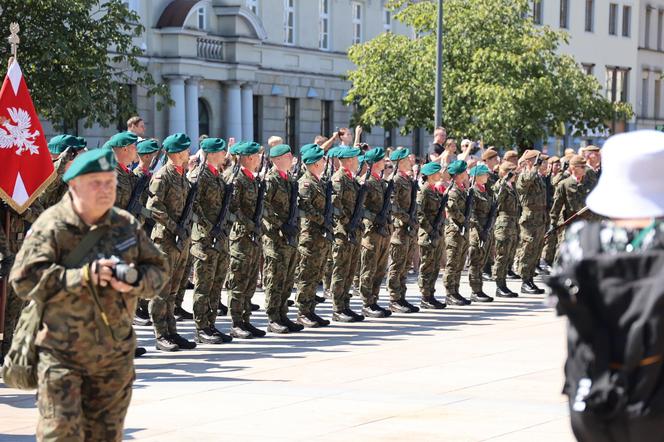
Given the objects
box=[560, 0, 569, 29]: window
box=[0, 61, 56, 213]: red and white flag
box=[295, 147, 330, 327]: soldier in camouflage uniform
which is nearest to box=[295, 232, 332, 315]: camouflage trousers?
box=[295, 147, 330, 327]: soldier in camouflage uniform

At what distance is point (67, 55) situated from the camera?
2112 cm

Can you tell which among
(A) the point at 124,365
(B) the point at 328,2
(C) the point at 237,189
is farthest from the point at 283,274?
(B) the point at 328,2

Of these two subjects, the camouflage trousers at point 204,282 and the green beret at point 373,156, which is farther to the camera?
the green beret at point 373,156

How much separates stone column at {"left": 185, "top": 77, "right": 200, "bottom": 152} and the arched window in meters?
1.41

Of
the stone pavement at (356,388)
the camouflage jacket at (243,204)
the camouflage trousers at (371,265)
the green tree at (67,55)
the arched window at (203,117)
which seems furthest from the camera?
the arched window at (203,117)

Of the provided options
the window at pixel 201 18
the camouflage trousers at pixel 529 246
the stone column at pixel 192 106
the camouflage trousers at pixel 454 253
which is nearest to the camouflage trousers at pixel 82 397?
the camouflage trousers at pixel 454 253

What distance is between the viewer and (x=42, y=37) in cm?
2153

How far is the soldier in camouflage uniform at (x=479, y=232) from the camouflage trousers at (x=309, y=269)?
140 inches

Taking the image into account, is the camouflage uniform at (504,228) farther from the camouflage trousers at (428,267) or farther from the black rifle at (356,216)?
the black rifle at (356,216)

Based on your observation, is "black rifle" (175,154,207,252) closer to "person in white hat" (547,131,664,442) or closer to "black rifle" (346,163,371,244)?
"black rifle" (346,163,371,244)

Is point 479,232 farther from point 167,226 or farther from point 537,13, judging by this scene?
point 537,13

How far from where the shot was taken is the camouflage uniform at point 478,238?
1828 cm

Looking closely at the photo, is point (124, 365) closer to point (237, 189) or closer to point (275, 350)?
point (275, 350)

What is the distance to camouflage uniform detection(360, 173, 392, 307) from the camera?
640 inches
